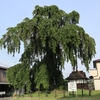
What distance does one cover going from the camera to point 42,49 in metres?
32.1

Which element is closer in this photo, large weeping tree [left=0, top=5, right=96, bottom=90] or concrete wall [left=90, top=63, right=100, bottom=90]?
large weeping tree [left=0, top=5, right=96, bottom=90]

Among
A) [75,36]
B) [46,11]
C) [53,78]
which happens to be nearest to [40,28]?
[75,36]

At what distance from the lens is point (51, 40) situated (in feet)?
92.1

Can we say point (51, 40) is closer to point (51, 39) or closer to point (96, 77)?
point (51, 39)

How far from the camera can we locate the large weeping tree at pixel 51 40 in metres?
27.4

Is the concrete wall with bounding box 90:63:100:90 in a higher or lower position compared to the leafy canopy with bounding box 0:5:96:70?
lower

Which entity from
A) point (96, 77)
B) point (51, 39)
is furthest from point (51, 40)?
point (96, 77)

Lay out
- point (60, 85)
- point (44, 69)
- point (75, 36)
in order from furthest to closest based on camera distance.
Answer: point (60, 85) → point (44, 69) → point (75, 36)

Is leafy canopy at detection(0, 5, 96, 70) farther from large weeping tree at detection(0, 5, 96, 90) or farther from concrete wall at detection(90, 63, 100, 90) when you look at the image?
concrete wall at detection(90, 63, 100, 90)

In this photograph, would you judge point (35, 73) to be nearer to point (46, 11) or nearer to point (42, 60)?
point (42, 60)

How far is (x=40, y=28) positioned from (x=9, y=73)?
35.6 feet

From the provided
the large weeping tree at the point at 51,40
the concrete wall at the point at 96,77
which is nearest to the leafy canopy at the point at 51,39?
the large weeping tree at the point at 51,40

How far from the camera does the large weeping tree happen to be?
27375 mm

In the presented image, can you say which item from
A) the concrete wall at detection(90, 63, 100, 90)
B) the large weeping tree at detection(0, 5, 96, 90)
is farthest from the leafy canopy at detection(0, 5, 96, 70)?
the concrete wall at detection(90, 63, 100, 90)
